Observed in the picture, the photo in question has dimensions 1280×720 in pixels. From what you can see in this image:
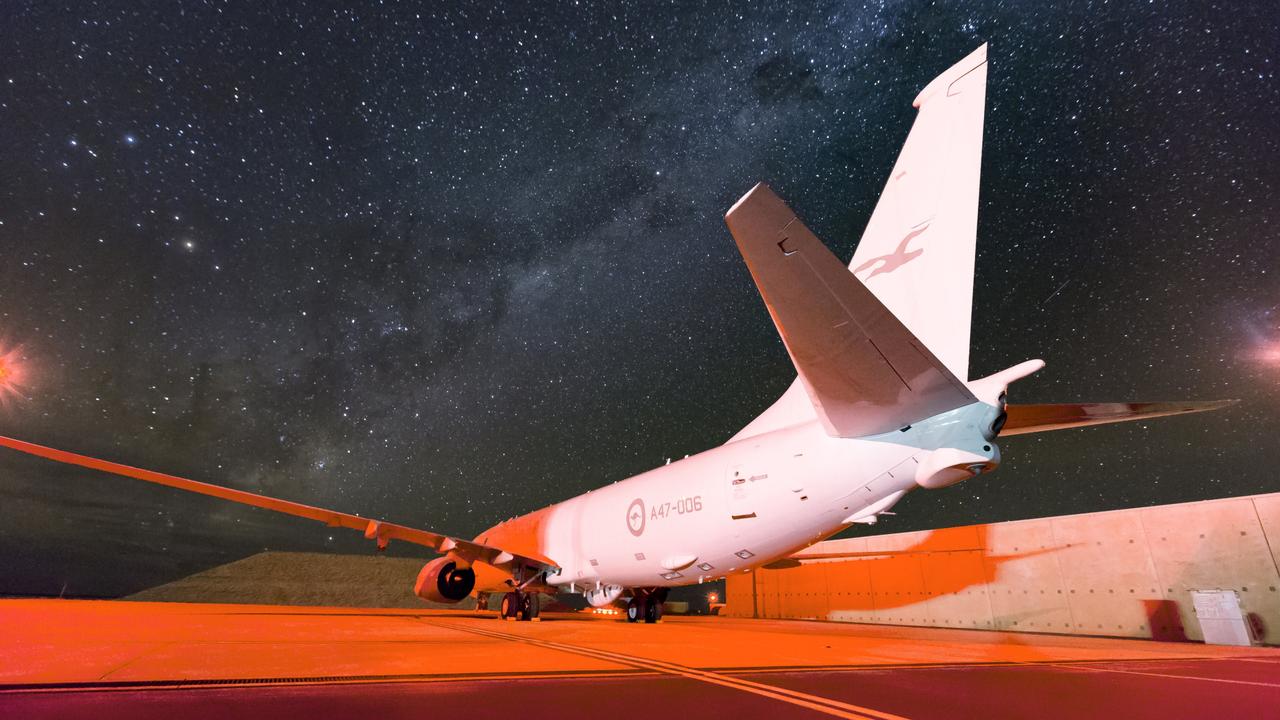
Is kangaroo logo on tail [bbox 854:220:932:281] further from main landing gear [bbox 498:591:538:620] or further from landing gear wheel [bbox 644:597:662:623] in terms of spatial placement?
main landing gear [bbox 498:591:538:620]

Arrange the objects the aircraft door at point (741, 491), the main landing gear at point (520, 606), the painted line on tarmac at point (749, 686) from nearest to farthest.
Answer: the painted line on tarmac at point (749, 686) < the aircraft door at point (741, 491) < the main landing gear at point (520, 606)

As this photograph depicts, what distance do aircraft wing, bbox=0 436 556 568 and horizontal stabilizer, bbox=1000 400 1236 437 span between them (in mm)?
13005

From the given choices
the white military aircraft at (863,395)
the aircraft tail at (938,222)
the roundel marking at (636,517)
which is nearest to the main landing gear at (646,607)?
the white military aircraft at (863,395)

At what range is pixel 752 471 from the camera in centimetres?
949

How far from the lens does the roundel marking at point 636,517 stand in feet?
41.8

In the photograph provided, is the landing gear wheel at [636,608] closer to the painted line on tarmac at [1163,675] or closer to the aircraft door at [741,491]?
the aircraft door at [741,491]

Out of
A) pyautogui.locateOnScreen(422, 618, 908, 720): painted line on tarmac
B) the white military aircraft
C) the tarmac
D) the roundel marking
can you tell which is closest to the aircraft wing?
the white military aircraft

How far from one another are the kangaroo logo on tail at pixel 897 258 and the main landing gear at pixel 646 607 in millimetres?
12780

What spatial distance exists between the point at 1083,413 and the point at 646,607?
13248mm

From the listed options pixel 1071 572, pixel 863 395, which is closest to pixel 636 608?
pixel 1071 572

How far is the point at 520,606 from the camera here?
55.7 ft

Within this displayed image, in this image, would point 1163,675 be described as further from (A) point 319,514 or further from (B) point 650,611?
(A) point 319,514

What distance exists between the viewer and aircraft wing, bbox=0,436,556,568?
9.27 m

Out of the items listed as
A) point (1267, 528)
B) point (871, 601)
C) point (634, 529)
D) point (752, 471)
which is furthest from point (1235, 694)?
point (871, 601)
